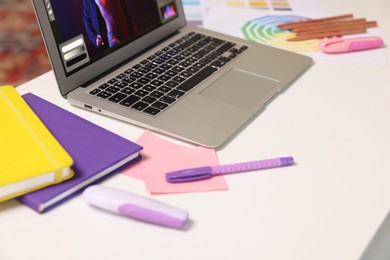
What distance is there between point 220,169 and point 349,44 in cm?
46

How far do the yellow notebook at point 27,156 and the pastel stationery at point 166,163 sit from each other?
97mm

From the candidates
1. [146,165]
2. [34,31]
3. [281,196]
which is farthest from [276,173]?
[34,31]

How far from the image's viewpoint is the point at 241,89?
89 cm

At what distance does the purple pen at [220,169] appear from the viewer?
0.70 metres

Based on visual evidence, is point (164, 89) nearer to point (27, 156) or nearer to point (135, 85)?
point (135, 85)

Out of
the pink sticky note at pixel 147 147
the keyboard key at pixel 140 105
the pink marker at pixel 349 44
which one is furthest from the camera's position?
the pink marker at pixel 349 44

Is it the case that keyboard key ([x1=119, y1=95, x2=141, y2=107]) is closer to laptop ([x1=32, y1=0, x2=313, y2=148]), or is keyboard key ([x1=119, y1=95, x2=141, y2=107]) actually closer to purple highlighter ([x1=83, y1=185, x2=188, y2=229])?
laptop ([x1=32, y1=0, x2=313, y2=148])

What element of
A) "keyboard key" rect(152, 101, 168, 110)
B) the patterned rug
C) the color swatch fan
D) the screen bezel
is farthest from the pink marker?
the patterned rug

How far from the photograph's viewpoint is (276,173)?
712mm

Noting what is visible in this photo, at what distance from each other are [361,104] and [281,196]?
0.28 meters

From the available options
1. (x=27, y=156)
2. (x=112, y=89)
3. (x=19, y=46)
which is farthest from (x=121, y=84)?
(x=19, y=46)

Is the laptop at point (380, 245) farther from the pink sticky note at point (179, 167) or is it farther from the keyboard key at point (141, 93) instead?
the keyboard key at point (141, 93)

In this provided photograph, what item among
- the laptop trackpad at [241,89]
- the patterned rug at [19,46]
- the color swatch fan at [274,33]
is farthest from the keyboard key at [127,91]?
the patterned rug at [19,46]

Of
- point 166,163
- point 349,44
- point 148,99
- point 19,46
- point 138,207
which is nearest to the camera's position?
point 138,207
